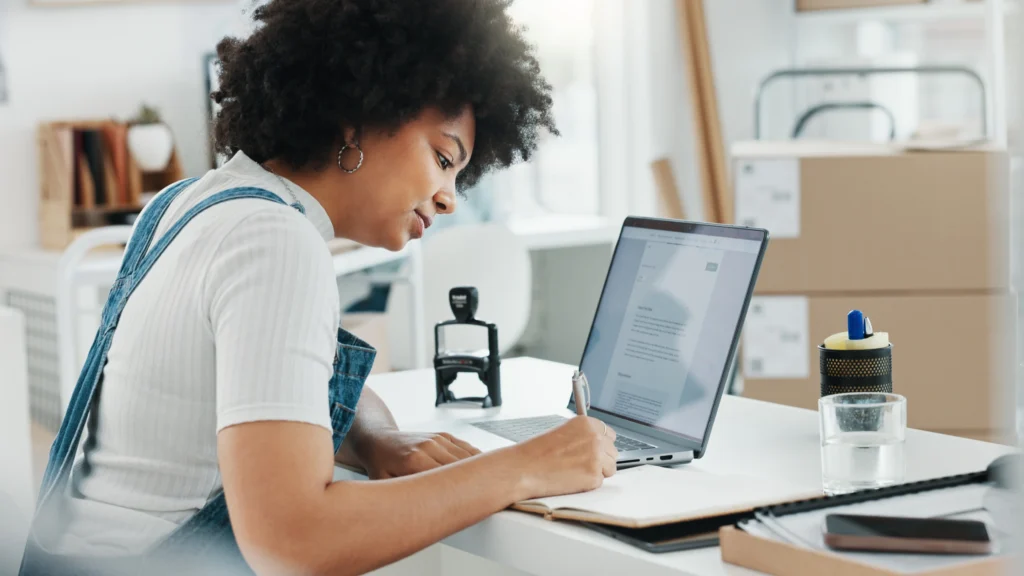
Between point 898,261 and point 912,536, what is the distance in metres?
1.59

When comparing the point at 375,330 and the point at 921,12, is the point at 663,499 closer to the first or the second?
the point at 375,330

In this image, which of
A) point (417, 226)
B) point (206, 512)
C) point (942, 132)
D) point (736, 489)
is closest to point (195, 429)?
point (206, 512)

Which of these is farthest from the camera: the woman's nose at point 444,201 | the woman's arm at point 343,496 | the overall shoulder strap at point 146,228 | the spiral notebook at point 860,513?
the woman's nose at point 444,201

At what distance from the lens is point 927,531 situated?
Result: 2.69 ft

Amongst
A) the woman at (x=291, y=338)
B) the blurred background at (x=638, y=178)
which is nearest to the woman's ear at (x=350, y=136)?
the woman at (x=291, y=338)

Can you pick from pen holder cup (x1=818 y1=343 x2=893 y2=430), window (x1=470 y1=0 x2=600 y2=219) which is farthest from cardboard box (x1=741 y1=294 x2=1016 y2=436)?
window (x1=470 y1=0 x2=600 y2=219)

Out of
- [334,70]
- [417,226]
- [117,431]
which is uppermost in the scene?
[334,70]

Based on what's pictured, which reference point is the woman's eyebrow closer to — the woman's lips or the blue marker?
the woman's lips

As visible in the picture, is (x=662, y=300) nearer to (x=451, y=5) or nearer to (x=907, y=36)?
(x=451, y=5)

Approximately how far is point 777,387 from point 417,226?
1.34m

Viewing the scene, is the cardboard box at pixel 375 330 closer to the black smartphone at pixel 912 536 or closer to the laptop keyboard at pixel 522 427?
the laptop keyboard at pixel 522 427

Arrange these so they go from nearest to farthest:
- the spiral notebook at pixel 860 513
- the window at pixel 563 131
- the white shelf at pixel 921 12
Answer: the spiral notebook at pixel 860 513, the white shelf at pixel 921 12, the window at pixel 563 131

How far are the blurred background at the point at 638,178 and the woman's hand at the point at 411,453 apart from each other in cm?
111

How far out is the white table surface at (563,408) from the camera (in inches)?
37.2
